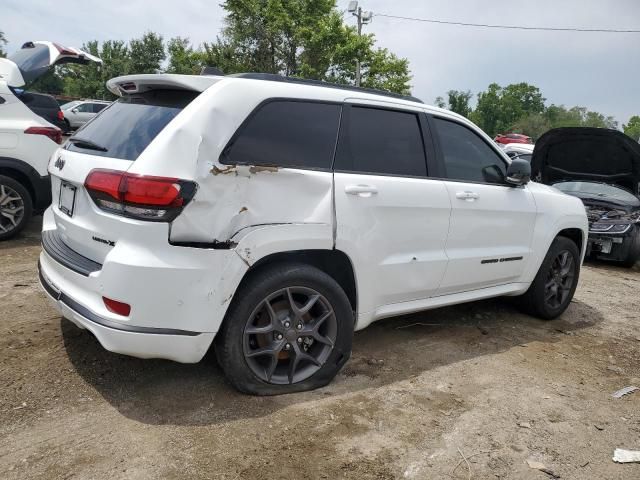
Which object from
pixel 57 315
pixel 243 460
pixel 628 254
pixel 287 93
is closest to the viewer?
pixel 243 460

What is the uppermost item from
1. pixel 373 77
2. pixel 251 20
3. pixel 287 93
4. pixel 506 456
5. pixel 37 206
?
pixel 251 20

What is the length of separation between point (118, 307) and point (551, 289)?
392cm

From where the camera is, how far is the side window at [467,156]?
12.6 feet

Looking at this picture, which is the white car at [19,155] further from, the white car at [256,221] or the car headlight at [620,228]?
the car headlight at [620,228]

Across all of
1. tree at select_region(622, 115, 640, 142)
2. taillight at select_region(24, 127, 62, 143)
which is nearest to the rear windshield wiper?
taillight at select_region(24, 127, 62, 143)

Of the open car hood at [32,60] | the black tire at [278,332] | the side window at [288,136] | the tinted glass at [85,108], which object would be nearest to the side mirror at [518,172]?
the side window at [288,136]

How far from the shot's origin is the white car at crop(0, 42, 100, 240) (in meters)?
5.81

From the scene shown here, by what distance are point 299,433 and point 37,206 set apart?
189 inches

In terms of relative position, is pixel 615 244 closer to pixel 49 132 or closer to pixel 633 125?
pixel 49 132

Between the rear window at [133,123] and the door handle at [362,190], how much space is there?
1.01 metres

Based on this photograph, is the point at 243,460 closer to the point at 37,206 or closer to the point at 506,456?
the point at 506,456

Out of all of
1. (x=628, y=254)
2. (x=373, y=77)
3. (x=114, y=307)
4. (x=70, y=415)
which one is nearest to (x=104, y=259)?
(x=114, y=307)

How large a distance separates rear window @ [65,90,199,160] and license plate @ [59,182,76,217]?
23cm

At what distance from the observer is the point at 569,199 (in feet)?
16.0
